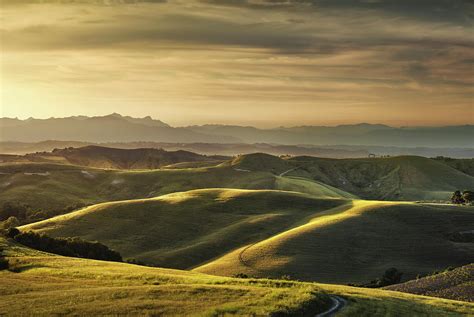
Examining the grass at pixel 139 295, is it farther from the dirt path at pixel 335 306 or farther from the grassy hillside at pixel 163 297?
the dirt path at pixel 335 306

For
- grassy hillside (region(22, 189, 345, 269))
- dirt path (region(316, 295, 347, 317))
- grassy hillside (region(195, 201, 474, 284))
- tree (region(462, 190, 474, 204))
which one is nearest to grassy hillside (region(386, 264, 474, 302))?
grassy hillside (region(195, 201, 474, 284))

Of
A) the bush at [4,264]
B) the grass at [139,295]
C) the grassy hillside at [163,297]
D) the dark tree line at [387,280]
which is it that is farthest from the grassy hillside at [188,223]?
the grass at [139,295]

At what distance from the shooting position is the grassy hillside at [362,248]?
346 ft

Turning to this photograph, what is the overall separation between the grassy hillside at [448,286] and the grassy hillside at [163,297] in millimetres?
12706

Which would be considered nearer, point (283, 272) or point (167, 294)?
point (167, 294)

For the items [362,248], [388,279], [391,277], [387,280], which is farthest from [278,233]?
[387,280]

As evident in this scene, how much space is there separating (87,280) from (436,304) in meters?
35.2

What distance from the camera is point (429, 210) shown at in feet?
468

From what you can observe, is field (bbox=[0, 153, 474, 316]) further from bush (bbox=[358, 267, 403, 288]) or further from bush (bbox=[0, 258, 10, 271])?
bush (bbox=[358, 267, 403, 288])

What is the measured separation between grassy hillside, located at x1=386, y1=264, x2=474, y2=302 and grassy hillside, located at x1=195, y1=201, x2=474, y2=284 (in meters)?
21.9

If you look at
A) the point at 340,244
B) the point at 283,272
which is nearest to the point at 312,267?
the point at 283,272

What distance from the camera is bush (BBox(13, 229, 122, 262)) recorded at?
306ft

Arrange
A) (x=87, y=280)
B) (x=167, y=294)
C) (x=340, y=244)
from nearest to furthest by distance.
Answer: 1. (x=167, y=294)
2. (x=87, y=280)
3. (x=340, y=244)

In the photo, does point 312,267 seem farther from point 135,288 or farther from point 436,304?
point 135,288
